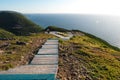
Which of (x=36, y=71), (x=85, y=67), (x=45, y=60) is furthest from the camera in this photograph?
(x=45, y=60)

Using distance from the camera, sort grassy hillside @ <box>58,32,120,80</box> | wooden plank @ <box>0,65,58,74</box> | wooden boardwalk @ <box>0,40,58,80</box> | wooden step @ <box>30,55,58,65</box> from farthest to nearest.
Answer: wooden step @ <box>30,55,58,65</box>, grassy hillside @ <box>58,32,120,80</box>, wooden plank @ <box>0,65,58,74</box>, wooden boardwalk @ <box>0,40,58,80</box>

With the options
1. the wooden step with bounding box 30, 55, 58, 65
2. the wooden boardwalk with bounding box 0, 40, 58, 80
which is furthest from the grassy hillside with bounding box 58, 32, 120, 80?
the wooden boardwalk with bounding box 0, 40, 58, 80

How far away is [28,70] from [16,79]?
4.18 ft

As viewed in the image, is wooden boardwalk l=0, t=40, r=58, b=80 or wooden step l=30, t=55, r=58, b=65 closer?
wooden boardwalk l=0, t=40, r=58, b=80

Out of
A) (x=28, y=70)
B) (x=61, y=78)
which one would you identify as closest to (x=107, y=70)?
(x=61, y=78)

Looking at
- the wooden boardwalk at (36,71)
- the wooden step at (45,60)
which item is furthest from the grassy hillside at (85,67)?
the wooden boardwalk at (36,71)

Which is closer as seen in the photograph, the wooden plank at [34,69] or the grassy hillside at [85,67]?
the wooden plank at [34,69]

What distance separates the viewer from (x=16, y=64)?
56.7 ft

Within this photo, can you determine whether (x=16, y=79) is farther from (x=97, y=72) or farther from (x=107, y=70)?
(x=107, y=70)

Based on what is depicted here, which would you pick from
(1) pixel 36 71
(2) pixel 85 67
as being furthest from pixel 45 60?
(2) pixel 85 67

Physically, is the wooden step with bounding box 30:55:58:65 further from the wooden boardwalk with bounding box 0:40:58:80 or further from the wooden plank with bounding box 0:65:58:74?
the wooden plank with bounding box 0:65:58:74

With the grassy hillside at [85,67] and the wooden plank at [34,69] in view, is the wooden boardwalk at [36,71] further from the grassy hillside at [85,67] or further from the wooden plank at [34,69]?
the grassy hillside at [85,67]

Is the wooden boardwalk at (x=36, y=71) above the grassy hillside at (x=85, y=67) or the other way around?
above

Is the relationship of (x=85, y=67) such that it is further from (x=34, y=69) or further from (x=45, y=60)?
(x=34, y=69)
